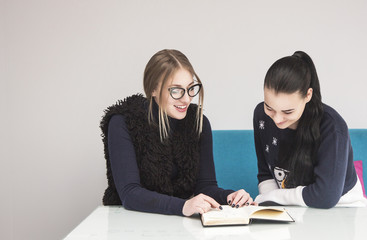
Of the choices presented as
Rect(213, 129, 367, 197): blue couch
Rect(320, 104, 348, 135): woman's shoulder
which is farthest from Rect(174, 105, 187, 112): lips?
Rect(213, 129, 367, 197): blue couch

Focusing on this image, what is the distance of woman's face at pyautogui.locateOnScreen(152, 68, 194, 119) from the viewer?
1.47m

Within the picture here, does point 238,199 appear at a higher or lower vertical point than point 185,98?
lower

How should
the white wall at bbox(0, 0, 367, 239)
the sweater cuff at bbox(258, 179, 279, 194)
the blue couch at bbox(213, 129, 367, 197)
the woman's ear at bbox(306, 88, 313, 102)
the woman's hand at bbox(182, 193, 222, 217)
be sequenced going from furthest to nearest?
1. the white wall at bbox(0, 0, 367, 239)
2. the blue couch at bbox(213, 129, 367, 197)
3. the sweater cuff at bbox(258, 179, 279, 194)
4. the woman's ear at bbox(306, 88, 313, 102)
5. the woman's hand at bbox(182, 193, 222, 217)

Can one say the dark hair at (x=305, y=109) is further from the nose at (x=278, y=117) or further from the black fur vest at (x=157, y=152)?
the black fur vest at (x=157, y=152)

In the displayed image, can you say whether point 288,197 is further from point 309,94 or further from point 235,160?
point 235,160

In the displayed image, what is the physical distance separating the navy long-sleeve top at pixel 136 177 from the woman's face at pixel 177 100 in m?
0.10

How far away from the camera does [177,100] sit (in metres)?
1.47

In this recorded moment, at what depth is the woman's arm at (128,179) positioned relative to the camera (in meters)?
1.26

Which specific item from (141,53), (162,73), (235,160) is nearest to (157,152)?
(162,73)

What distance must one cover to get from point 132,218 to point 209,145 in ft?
1.71

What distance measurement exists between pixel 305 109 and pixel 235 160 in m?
0.73

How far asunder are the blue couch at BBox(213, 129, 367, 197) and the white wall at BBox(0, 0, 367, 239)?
20cm

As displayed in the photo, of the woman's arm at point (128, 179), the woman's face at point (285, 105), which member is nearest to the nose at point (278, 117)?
the woman's face at point (285, 105)

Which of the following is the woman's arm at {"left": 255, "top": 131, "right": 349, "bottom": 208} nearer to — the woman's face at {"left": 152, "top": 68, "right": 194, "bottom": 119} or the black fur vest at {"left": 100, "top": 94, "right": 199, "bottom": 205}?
the black fur vest at {"left": 100, "top": 94, "right": 199, "bottom": 205}
